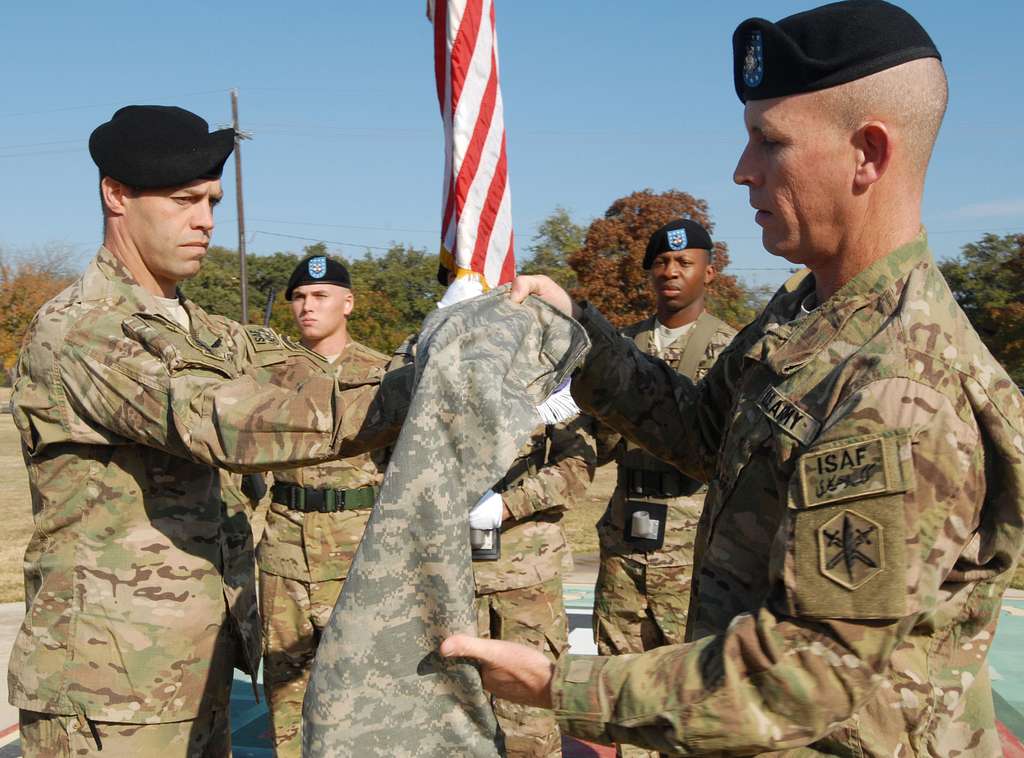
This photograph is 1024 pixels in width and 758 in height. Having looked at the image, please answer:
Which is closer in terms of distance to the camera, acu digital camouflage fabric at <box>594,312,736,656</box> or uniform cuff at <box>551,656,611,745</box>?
uniform cuff at <box>551,656,611,745</box>

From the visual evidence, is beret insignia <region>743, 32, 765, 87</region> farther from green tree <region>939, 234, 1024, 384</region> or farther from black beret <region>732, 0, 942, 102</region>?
green tree <region>939, 234, 1024, 384</region>

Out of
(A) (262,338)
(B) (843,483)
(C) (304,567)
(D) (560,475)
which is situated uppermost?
(A) (262,338)

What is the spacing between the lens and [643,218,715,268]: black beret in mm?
5410

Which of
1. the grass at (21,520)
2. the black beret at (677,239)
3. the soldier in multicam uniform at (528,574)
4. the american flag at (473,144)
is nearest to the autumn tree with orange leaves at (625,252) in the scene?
the grass at (21,520)

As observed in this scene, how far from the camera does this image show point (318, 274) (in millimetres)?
5629

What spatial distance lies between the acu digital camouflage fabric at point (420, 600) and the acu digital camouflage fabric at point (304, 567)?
2.88 metres

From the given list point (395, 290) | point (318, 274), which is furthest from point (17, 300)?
point (318, 274)

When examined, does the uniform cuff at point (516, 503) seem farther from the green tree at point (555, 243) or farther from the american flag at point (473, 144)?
the green tree at point (555, 243)

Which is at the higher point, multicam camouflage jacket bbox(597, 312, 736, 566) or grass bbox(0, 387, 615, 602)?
multicam camouflage jacket bbox(597, 312, 736, 566)

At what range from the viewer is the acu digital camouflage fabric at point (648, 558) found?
4938 millimetres

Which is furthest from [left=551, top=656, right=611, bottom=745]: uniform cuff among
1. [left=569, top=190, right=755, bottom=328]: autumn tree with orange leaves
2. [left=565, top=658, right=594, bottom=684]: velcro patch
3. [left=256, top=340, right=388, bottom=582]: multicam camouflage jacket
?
[left=569, top=190, right=755, bottom=328]: autumn tree with orange leaves

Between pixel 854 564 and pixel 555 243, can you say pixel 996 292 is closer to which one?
pixel 555 243

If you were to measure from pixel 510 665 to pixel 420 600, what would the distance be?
21 cm

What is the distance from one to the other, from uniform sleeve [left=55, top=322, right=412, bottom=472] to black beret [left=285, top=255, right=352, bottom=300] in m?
3.04
